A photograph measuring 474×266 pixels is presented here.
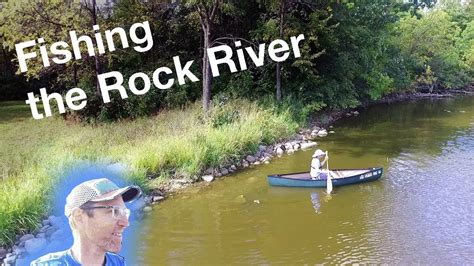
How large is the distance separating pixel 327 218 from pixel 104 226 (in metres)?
9.22

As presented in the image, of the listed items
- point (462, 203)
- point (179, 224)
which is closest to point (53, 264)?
point (179, 224)

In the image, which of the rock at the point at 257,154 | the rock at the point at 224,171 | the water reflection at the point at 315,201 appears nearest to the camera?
the water reflection at the point at 315,201

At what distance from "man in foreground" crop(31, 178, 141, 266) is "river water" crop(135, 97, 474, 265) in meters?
6.73

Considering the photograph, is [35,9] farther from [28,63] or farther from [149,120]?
[149,120]

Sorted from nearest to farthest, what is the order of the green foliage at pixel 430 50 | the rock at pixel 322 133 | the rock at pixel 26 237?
the rock at pixel 26 237 → the rock at pixel 322 133 → the green foliage at pixel 430 50

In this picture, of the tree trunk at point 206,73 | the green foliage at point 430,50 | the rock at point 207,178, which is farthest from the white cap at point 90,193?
the green foliage at point 430,50

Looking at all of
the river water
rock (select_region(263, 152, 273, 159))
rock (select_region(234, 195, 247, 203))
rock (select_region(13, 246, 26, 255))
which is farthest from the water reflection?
rock (select_region(13, 246, 26, 255))

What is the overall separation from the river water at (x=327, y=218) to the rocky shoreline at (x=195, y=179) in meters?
0.32

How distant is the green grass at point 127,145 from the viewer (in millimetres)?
9008

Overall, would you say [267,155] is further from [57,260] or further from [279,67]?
[57,260]

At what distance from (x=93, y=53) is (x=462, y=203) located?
1254cm

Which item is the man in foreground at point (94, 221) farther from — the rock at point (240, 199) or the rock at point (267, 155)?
the rock at point (267, 155)

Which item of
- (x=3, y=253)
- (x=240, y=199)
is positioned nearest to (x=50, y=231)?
(x=3, y=253)

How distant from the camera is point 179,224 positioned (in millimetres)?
10484
